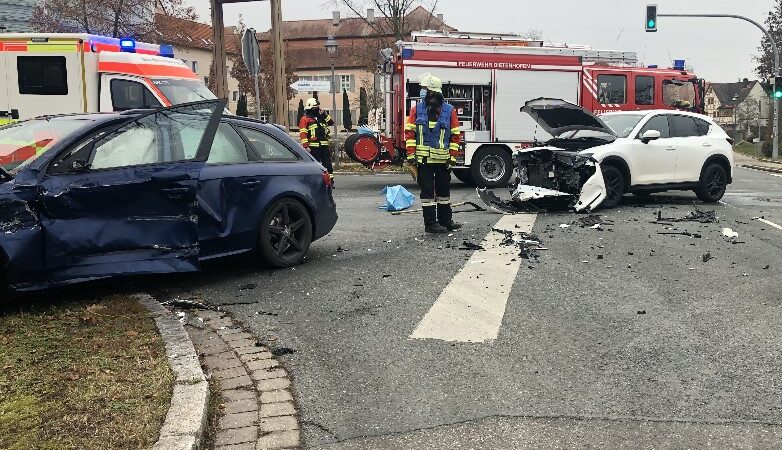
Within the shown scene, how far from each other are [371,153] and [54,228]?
1145cm

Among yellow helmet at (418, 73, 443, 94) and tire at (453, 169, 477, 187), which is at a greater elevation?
yellow helmet at (418, 73, 443, 94)

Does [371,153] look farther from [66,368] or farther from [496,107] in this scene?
[66,368]

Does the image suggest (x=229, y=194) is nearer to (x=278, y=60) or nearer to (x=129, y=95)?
(x=129, y=95)

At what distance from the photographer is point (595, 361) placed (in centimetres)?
487

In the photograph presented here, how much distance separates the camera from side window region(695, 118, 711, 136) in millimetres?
13711

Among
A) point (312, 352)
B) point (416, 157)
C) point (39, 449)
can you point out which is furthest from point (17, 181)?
point (416, 157)

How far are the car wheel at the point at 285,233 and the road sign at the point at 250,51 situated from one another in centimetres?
648

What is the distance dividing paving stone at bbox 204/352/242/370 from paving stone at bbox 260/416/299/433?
0.84m

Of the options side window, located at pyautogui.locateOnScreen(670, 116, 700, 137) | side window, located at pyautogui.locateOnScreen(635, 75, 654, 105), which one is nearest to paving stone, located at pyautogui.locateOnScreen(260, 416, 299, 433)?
side window, located at pyautogui.locateOnScreen(670, 116, 700, 137)

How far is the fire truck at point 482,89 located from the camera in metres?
16.4

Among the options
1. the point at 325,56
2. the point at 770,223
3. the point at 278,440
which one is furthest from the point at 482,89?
the point at 325,56

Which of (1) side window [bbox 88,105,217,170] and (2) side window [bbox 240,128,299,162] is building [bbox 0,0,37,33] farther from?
(1) side window [bbox 88,105,217,170]

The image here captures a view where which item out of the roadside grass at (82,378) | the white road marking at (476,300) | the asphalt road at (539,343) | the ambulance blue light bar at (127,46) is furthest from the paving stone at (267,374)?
the ambulance blue light bar at (127,46)

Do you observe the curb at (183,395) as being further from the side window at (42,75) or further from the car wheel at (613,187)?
the side window at (42,75)
